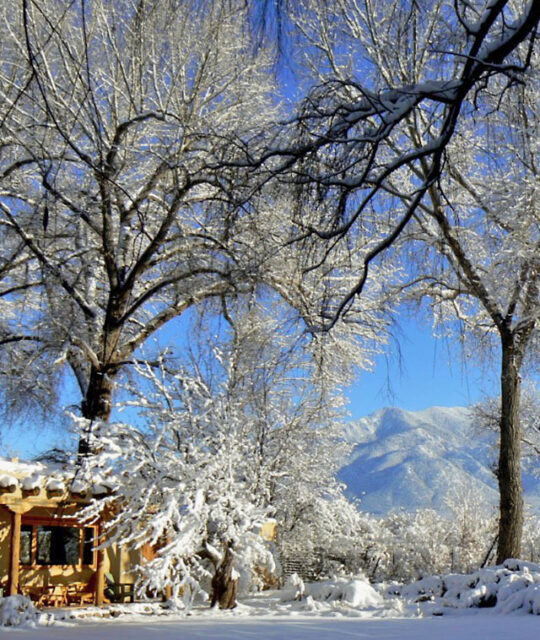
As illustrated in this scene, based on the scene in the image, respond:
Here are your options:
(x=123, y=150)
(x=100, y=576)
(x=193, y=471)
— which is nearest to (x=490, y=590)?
(x=193, y=471)

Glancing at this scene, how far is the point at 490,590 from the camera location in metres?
10.6

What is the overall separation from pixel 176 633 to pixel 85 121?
1005 cm

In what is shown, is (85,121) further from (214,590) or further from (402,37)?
(402,37)

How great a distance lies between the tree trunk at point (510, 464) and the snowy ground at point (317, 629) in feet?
10.3

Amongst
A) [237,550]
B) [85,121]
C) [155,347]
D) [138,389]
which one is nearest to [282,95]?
[85,121]

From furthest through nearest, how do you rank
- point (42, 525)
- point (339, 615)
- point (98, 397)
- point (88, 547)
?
1. point (88, 547)
2. point (42, 525)
3. point (98, 397)
4. point (339, 615)

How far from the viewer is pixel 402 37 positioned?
425 centimetres

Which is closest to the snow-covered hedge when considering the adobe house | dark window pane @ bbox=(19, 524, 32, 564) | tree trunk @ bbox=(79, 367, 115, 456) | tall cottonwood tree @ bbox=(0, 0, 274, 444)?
the adobe house

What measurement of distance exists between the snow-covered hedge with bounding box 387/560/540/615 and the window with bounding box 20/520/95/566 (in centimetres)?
665

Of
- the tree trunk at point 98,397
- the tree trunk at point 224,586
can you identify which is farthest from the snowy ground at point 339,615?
the tree trunk at point 98,397

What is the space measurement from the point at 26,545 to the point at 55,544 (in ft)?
2.23

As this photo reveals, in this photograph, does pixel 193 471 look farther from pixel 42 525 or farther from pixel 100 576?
pixel 42 525

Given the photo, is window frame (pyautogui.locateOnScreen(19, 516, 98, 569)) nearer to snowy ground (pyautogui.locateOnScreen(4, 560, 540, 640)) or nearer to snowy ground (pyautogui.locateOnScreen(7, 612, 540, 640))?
snowy ground (pyautogui.locateOnScreen(4, 560, 540, 640))

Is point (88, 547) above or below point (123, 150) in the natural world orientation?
below
